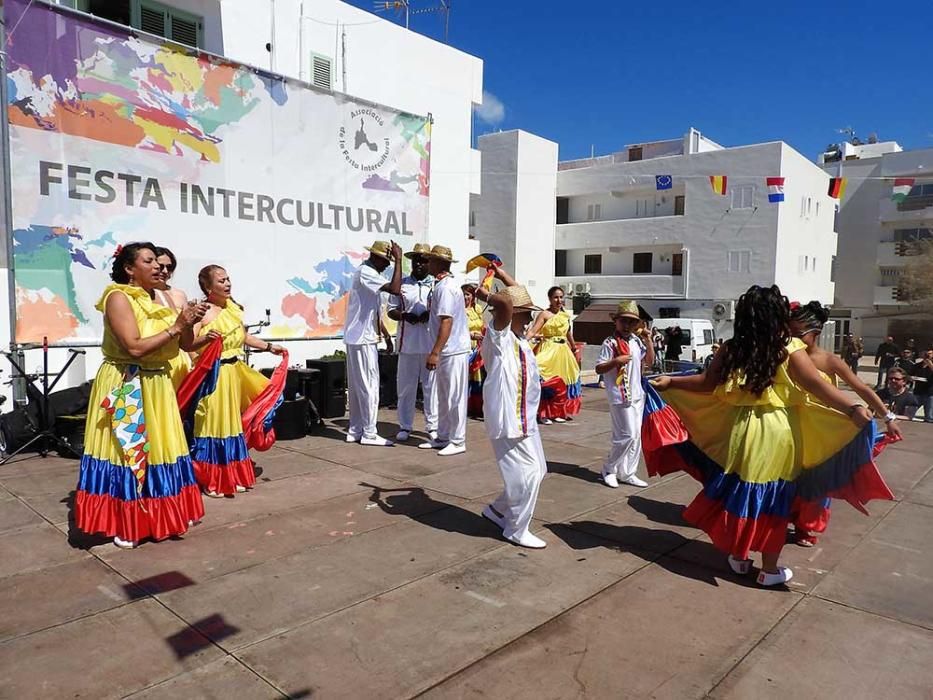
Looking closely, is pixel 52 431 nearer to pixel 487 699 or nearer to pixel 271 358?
pixel 271 358

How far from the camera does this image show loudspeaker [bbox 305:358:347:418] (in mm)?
8461

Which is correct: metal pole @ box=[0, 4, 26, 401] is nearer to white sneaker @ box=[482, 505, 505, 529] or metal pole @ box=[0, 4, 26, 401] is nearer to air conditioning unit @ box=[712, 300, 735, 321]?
white sneaker @ box=[482, 505, 505, 529]

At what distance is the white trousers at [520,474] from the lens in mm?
4102

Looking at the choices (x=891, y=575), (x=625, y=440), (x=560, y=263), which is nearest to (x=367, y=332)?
(x=625, y=440)

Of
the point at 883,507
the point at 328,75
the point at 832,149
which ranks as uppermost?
the point at 832,149

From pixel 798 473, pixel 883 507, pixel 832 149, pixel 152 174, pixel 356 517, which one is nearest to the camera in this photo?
pixel 798 473

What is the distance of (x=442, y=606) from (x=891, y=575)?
2692mm

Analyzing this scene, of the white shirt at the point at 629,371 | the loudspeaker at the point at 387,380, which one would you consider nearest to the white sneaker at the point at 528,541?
the white shirt at the point at 629,371

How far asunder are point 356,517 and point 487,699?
2.27 m

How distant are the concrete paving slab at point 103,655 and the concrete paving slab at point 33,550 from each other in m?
0.88

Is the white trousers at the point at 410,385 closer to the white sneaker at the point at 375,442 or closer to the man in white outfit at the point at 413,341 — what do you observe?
the man in white outfit at the point at 413,341

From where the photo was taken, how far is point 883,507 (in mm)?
5348

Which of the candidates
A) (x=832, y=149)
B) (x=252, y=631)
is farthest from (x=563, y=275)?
(x=252, y=631)

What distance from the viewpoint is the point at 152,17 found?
10336mm
